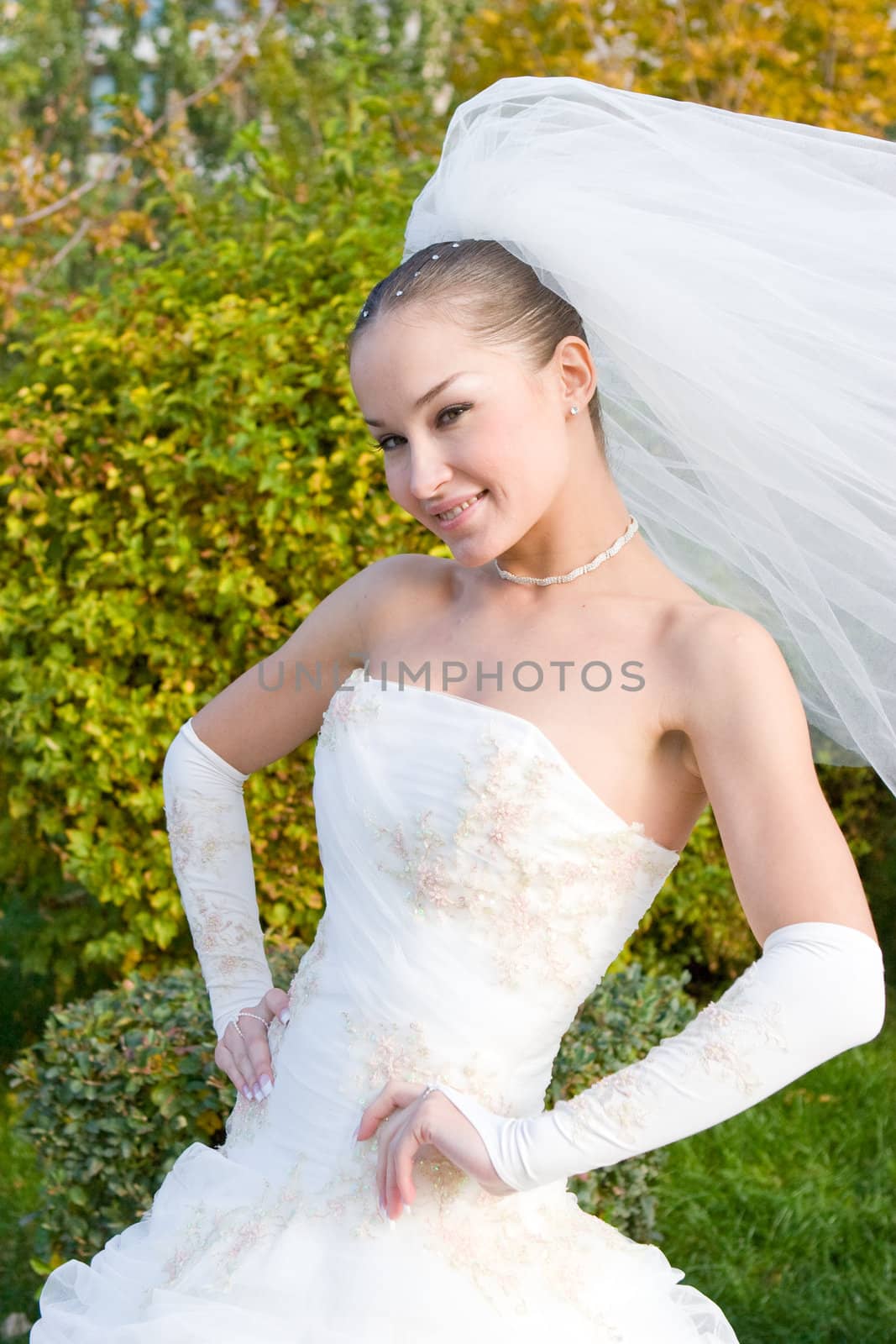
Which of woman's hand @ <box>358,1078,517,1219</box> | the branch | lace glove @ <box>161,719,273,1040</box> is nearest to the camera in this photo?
woman's hand @ <box>358,1078,517,1219</box>

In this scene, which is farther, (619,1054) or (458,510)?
(619,1054)

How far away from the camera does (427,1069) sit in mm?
1793

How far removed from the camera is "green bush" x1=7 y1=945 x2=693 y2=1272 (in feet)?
10.4

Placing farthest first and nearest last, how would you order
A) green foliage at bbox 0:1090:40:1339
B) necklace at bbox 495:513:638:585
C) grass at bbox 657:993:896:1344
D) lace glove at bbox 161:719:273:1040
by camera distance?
green foliage at bbox 0:1090:40:1339 < grass at bbox 657:993:896:1344 < lace glove at bbox 161:719:273:1040 < necklace at bbox 495:513:638:585

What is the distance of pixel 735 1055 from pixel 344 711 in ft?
2.38

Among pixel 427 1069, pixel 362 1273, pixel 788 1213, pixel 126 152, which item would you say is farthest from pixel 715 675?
pixel 126 152

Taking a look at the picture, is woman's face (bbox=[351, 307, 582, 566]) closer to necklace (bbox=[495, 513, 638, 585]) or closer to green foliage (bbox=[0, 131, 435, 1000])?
necklace (bbox=[495, 513, 638, 585])

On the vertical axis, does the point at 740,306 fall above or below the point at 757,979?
above

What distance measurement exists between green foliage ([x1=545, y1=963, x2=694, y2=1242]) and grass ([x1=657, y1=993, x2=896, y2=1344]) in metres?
0.27

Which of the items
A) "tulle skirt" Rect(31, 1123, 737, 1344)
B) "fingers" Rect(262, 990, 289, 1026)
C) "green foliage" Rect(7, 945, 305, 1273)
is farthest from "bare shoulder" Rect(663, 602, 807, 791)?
"green foliage" Rect(7, 945, 305, 1273)

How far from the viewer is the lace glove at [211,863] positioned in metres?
2.25

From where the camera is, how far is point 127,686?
4.43m

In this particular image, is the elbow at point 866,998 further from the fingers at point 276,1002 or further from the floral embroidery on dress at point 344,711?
the fingers at point 276,1002

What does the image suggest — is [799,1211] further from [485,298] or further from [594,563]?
[485,298]
